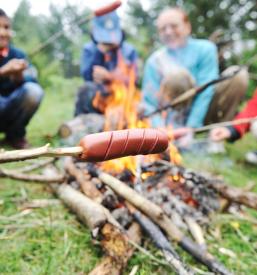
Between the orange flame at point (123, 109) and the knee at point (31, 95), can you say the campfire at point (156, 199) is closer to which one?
the orange flame at point (123, 109)

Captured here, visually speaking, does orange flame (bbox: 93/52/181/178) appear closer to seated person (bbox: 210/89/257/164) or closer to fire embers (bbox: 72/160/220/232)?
fire embers (bbox: 72/160/220/232)

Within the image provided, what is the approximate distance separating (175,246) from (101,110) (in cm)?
279

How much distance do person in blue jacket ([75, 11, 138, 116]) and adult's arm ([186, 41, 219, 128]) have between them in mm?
902

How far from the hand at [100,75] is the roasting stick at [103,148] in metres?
3.37

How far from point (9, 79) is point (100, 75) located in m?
1.19

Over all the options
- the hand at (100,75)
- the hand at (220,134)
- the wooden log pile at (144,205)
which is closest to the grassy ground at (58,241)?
the wooden log pile at (144,205)

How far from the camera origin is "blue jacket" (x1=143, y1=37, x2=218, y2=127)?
4520mm

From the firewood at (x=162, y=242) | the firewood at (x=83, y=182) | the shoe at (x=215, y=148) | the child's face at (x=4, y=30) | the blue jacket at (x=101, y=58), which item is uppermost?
the child's face at (x=4, y=30)

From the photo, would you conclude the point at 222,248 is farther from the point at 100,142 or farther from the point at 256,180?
the point at 256,180

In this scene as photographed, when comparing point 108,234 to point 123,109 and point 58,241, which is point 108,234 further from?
point 123,109

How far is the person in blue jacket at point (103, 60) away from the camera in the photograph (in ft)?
14.8

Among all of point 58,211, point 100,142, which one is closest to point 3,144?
point 58,211

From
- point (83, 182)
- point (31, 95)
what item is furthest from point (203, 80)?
point (83, 182)

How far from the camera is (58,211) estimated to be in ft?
7.70
